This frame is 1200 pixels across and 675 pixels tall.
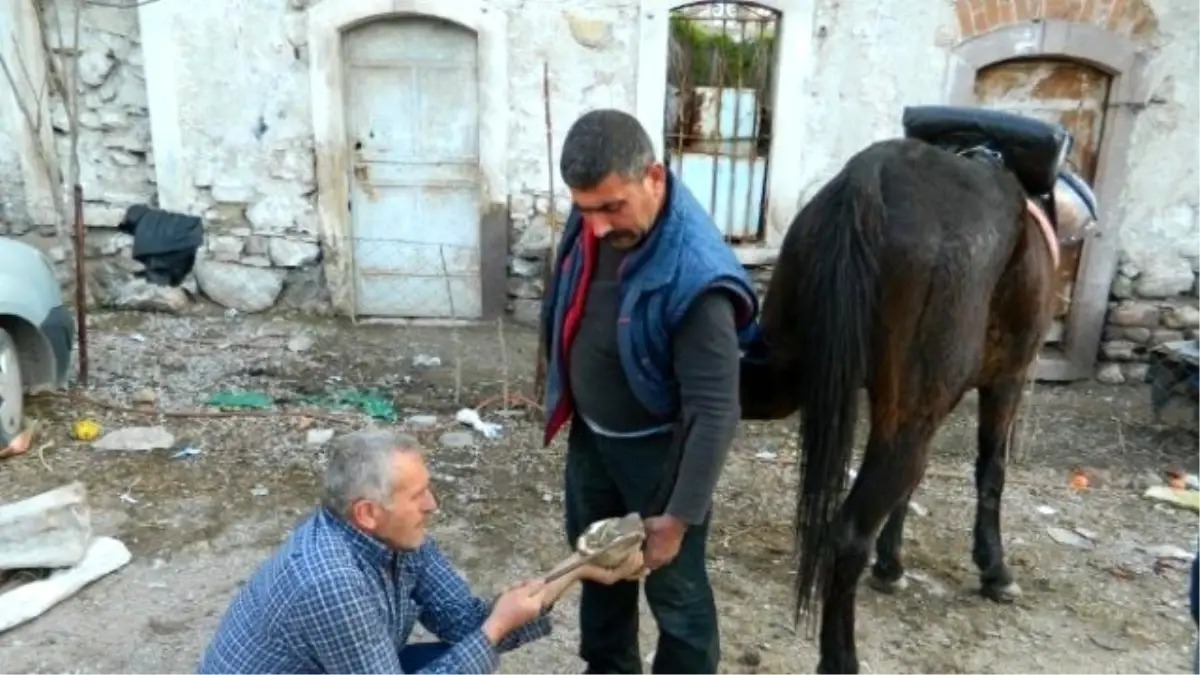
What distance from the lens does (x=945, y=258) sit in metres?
2.63

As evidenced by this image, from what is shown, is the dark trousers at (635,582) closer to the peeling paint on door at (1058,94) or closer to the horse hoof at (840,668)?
the horse hoof at (840,668)

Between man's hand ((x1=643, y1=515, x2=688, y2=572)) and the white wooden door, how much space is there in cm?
486

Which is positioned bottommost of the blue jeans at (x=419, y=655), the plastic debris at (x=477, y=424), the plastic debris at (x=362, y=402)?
the plastic debris at (x=362, y=402)

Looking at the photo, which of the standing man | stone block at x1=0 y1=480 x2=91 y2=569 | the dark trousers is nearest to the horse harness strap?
the standing man

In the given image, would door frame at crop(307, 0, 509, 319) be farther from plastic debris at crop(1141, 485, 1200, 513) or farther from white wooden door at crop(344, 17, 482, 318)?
plastic debris at crop(1141, 485, 1200, 513)

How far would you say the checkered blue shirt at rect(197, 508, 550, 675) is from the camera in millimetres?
1751

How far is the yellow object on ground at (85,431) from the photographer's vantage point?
4586mm

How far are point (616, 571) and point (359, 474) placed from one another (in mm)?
636

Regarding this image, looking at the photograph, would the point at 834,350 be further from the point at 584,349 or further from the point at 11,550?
the point at 11,550

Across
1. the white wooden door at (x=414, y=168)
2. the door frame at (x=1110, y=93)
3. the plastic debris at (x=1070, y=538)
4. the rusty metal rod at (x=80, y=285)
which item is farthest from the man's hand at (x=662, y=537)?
the white wooden door at (x=414, y=168)

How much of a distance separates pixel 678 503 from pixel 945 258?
43.8 inches

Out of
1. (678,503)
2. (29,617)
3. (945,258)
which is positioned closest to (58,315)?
(29,617)

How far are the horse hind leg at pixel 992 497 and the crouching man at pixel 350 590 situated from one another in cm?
226

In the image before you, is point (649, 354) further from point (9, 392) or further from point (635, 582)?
point (9, 392)
